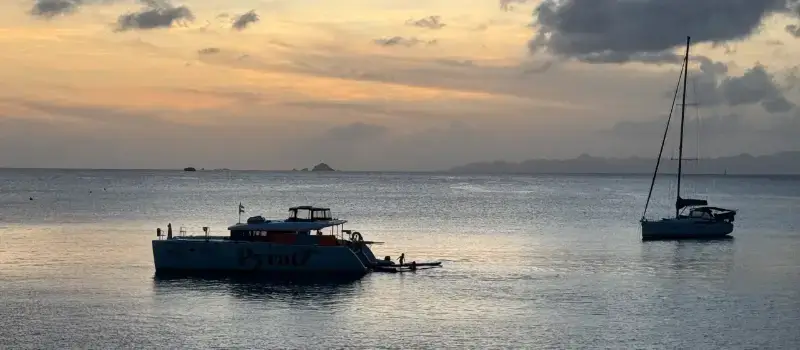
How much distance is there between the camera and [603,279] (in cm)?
6550

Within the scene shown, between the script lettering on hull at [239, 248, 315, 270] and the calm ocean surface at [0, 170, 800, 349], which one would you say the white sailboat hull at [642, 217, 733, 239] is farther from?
the script lettering on hull at [239, 248, 315, 270]

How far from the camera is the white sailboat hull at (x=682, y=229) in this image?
325 ft

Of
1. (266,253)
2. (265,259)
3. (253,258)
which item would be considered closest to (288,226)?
(266,253)

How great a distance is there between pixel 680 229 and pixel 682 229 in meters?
0.22

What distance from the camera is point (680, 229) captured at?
99625mm

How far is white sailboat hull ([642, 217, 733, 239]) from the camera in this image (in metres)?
99.0

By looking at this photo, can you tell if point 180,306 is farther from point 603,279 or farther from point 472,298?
point 603,279

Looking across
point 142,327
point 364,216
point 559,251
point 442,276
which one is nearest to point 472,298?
point 442,276

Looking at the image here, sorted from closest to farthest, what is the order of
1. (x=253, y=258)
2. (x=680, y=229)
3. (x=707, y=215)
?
(x=253, y=258)
(x=680, y=229)
(x=707, y=215)

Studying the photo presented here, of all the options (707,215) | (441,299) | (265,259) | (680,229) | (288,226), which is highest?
(288,226)

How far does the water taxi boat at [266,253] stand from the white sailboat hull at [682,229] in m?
44.9

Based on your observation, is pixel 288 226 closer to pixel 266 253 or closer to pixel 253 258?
pixel 266 253

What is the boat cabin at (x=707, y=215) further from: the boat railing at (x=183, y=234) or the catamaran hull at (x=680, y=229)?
the boat railing at (x=183, y=234)

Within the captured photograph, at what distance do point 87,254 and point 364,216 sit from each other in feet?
205
